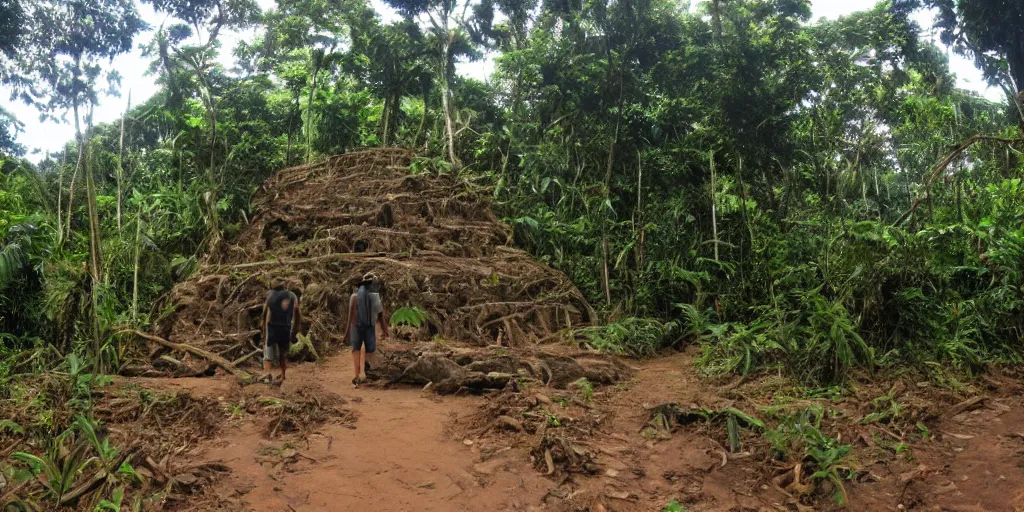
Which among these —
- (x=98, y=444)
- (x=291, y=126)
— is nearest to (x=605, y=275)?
(x=98, y=444)

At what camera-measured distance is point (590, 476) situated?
436 centimetres

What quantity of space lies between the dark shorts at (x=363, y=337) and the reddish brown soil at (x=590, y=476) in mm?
1351

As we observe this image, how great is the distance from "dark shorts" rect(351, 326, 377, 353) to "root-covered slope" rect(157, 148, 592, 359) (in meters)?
1.94

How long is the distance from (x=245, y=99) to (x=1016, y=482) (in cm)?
1511

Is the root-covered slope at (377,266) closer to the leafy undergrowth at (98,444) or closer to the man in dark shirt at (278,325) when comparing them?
the man in dark shirt at (278,325)

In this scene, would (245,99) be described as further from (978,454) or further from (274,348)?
(978,454)

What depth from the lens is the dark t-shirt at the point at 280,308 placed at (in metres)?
6.85

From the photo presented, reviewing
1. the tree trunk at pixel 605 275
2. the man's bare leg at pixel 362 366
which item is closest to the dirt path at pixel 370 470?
the man's bare leg at pixel 362 366

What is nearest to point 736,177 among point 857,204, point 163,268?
point 857,204

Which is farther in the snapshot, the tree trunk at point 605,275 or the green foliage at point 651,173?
the tree trunk at point 605,275

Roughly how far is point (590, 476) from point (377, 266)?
6104 mm

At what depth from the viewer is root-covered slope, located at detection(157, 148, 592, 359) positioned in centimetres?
890

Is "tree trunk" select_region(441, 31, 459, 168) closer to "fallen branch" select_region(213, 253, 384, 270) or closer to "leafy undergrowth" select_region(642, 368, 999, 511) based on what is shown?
"fallen branch" select_region(213, 253, 384, 270)

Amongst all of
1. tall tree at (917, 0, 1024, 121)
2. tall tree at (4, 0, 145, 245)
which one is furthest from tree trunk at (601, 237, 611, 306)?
tall tree at (4, 0, 145, 245)
